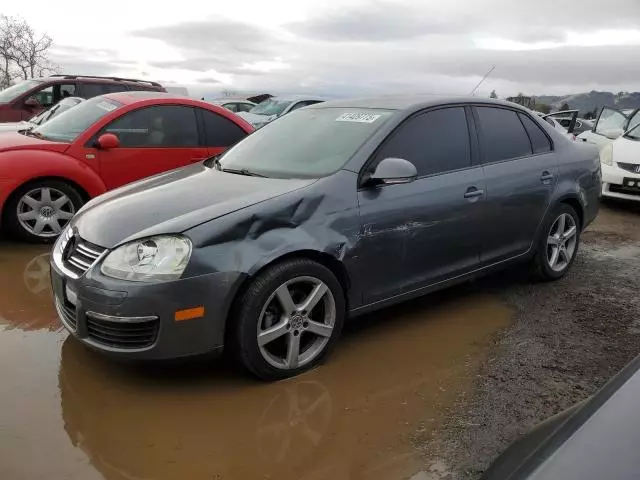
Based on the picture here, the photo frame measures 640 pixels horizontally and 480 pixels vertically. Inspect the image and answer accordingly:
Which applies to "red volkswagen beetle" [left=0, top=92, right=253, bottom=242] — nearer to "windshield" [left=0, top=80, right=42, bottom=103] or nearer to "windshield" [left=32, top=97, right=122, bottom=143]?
"windshield" [left=32, top=97, right=122, bottom=143]

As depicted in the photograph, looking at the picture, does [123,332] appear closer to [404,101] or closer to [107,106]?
[404,101]

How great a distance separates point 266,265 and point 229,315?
0.32 m

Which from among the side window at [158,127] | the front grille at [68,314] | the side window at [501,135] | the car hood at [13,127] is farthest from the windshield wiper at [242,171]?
the car hood at [13,127]

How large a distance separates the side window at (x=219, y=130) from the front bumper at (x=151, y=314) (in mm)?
3733

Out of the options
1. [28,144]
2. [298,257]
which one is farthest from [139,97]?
[298,257]

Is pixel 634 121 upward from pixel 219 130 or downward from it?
upward

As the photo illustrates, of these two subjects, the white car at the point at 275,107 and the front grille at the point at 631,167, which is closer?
the front grille at the point at 631,167

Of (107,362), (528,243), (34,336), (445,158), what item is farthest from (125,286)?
(528,243)

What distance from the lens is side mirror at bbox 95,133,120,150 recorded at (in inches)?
235

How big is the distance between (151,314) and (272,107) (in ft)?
40.2

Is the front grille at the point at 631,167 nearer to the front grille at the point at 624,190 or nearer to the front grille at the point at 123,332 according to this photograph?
the front grille at the point at 624,190

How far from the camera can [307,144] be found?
13.4 feet

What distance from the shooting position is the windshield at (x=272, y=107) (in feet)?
47.0

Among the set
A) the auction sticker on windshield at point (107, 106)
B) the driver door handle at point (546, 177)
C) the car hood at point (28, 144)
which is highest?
the auction sticker on windshield at point (107, 106)
